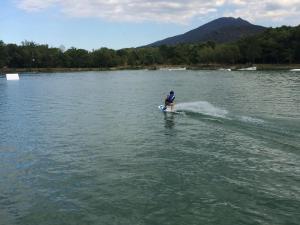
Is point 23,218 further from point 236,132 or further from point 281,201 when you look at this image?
point 236,132

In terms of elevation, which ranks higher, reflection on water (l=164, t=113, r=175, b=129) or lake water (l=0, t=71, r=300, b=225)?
lake water (l=0, t=71, r=300, b=225)

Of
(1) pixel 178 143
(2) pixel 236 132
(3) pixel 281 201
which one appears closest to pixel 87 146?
(1) pixel 178 143

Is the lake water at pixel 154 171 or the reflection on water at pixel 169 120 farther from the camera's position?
the reflection on water at pixel 169 120

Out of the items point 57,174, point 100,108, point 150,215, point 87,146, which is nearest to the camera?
point 150,215

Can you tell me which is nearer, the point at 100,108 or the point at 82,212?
the point at 82,212

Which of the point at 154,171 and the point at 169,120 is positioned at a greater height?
the point at 154,171

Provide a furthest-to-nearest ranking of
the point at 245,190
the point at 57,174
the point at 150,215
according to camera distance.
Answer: the point at 57,174 < the point at 245,190 < the point at 150,215

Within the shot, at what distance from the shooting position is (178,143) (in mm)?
32031

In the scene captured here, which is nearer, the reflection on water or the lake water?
the lake water

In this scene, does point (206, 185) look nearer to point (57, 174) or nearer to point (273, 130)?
point (57, 174)

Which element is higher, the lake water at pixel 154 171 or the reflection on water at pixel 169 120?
the lake water at pixel 154 171

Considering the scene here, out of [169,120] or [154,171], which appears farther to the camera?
[169,120]

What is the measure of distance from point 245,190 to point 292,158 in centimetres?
664

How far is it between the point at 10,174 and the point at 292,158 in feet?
54.7
